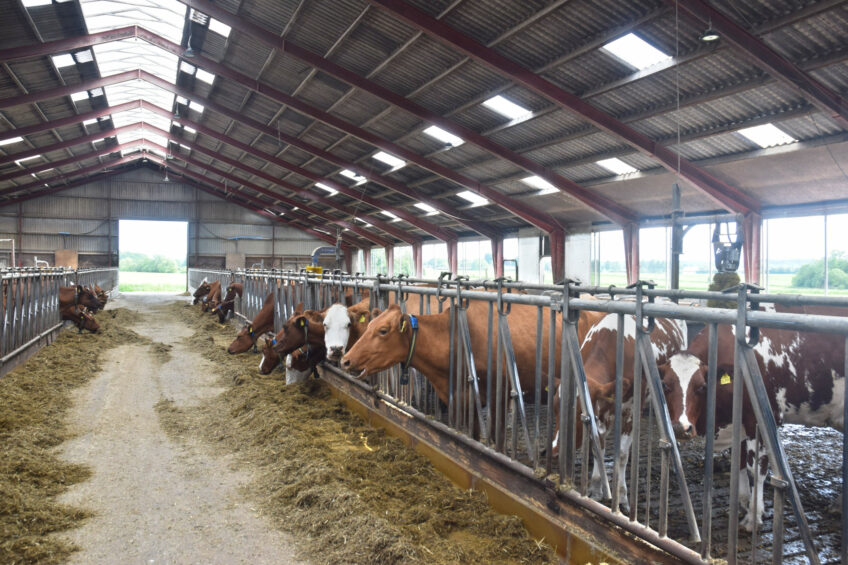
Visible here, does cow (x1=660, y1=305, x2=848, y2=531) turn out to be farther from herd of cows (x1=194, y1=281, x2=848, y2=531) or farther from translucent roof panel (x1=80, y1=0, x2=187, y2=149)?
translucent roof panel (x1=80, y1=0, x2=187, y2=149)

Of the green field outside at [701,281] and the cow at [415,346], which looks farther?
the green field outside at [701,281]

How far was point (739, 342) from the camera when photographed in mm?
2516

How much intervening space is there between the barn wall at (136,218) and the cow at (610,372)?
36.2 metres

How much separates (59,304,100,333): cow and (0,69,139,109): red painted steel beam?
8252 millimetres

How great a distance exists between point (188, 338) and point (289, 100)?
7.54 m

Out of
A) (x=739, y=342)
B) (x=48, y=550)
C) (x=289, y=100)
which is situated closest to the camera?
(x=739, y=342)

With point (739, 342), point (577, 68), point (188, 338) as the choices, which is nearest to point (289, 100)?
point (188, 338)

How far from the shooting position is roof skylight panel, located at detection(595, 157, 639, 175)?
50.3ft

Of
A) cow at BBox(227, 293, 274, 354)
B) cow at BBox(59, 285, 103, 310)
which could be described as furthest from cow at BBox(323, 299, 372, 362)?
cow at BBox(59, 285, 103, 310)

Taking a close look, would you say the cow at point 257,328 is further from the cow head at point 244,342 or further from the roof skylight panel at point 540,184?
the roof skylight panel at point 540,184

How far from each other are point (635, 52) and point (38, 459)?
1040 centimetres

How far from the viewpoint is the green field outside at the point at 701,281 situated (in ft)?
44.3

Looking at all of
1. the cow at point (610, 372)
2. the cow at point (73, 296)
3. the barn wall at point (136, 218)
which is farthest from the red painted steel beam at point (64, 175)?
the cow at point (610, 372)

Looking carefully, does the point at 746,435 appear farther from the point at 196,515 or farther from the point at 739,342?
the point at 196,515
